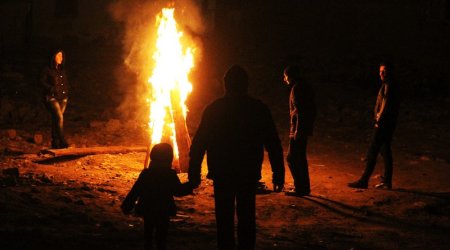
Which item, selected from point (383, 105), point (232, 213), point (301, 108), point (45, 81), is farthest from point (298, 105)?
point (45, 81)

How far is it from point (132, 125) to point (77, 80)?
7506 millimetres

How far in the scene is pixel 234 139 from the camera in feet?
19.5

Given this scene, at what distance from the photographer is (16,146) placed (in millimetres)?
13516

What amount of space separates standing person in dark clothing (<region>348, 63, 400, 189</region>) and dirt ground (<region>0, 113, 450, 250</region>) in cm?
32

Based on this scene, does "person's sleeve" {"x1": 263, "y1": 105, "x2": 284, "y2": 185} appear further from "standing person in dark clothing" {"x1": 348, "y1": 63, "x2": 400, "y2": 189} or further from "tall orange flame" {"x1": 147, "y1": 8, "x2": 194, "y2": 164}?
"tall orange flame" {"x1": 147, "y1": 8, "x2": 194, "y2": 164}

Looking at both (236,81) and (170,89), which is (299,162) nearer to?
(170,89)

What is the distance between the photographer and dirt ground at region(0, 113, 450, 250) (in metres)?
7.16

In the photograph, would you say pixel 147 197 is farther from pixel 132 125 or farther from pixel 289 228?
pixel 132 125

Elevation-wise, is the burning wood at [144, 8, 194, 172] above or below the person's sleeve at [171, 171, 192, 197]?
above

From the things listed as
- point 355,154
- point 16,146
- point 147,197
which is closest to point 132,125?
point 16,146

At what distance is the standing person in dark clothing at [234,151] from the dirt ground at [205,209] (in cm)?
108

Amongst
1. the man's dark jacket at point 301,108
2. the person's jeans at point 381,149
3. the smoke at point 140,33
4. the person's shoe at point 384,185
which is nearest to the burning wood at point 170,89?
the man's dark jacket at point 301,108

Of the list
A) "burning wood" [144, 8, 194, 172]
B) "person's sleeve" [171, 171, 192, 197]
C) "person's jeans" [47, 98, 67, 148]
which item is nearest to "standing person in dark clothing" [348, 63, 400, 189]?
"burning wood" [144, 8, 194, 172]

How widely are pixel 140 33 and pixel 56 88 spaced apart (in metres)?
17.7
